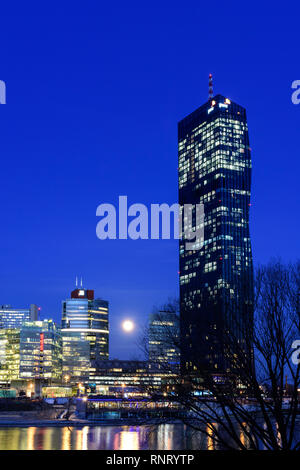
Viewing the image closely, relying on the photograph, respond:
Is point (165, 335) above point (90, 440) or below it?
above

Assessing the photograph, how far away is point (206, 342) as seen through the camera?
27969mm

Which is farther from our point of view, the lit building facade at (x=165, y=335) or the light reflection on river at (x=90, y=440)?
the light reflection on river at (x=90, y=440)

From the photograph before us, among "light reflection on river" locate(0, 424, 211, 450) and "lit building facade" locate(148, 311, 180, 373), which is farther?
"light reflection on river" locate(0, 424, 211, 450)

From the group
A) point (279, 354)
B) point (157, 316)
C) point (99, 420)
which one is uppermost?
point (157, 316)

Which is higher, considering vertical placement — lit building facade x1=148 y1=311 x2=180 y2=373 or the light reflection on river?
lit building facade x1=148 y1=311 x2=180 y2=373

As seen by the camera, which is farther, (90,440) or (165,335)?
(90,440)

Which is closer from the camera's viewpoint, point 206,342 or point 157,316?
point 206,342

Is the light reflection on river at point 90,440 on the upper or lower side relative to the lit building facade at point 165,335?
lower

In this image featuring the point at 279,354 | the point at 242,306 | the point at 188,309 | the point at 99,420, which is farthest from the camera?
the point at 99,420
